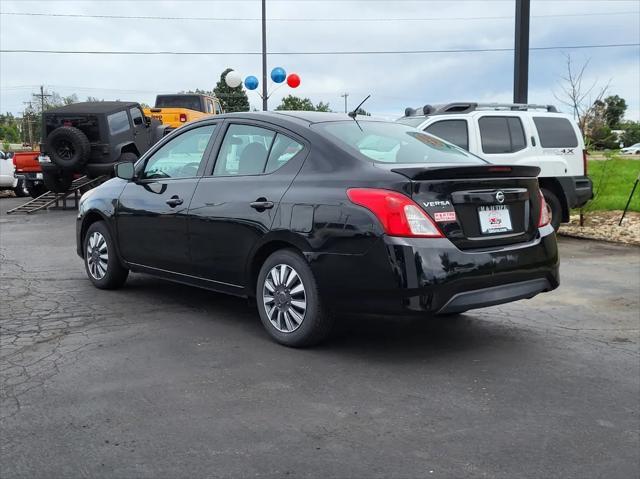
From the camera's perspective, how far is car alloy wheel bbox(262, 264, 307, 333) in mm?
4754

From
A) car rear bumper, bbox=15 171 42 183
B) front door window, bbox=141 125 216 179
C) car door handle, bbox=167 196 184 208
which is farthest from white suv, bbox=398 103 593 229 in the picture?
car rear bumper, bbox=15 171 42 183

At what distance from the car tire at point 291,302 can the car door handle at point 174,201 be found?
1110 mm

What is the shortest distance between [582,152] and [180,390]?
8828 millimetres

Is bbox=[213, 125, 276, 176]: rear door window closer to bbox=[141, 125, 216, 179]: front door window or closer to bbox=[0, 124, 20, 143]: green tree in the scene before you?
bbox=[141, 125, 216, 179]: front door window

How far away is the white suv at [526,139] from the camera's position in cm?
1040

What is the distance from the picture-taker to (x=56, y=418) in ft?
11.8

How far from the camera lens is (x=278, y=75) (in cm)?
2394

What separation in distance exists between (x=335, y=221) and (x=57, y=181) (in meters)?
13.3

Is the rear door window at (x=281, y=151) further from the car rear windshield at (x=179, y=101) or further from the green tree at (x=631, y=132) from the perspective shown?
the green tree at (x=631, y=132)

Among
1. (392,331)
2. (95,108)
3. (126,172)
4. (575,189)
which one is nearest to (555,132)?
(575,189)

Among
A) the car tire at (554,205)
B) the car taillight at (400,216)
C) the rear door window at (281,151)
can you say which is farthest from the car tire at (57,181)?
the car taillight at (400,216)

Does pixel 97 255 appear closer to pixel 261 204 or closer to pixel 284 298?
pixel 261 204

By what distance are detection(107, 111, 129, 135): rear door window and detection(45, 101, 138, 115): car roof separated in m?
0.12

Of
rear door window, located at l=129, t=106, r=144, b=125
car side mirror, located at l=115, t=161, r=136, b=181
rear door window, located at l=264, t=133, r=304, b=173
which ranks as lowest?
car side mirror, located at l=115, t=161, r=136, b=181
